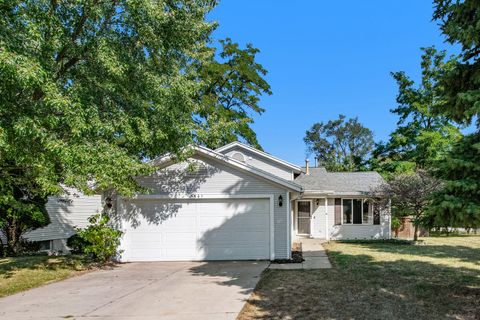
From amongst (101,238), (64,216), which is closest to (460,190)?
(101,238)

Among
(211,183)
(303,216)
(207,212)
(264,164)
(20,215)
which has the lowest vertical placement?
(303,216)

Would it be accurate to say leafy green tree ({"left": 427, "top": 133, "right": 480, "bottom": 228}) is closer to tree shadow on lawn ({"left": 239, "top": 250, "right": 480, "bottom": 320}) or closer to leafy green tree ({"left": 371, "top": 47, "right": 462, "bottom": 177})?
tree shadow on lawn ({"left": 239, "top": 250, "right": 480, "bottom": 320})

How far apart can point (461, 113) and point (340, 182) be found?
15387 mm

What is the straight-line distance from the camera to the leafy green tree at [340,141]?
179ft

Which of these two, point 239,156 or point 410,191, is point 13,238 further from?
point 410,191

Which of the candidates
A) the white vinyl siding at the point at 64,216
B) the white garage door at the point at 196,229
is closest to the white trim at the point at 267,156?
the white vinyl siding at the point at 64,216

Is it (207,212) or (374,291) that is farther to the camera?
(207,212)

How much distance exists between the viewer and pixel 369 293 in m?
7.68

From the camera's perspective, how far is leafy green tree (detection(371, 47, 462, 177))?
27.3 metres

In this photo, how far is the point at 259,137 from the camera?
29.7 meters

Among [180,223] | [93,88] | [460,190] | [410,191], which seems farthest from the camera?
[410,191]

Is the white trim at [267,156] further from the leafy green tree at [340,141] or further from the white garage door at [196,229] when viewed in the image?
the leafy green tree at [340,141]

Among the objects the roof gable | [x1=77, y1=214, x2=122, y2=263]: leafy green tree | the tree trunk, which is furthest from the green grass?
the roof gable

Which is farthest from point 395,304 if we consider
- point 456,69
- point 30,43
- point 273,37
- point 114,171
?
point 273,37
